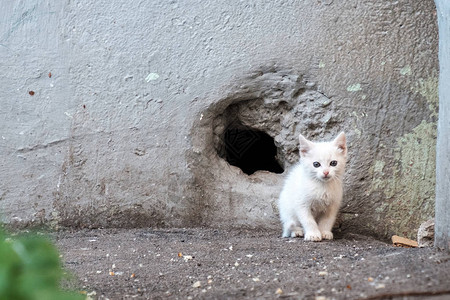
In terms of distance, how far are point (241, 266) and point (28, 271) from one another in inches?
94.9

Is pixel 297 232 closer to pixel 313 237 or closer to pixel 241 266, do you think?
pixel 313 237

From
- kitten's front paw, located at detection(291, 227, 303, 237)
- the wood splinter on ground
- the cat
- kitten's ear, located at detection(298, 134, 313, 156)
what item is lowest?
the wood splinter on ground

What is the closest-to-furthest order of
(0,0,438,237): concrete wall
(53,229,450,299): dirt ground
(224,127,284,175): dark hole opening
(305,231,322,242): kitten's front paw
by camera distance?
(53,229,450,299): dirt ground → (305,231,322,242): kitten's front paw → (0,0,438,237): concrete wall → (224,127,284,175): dark hole opening

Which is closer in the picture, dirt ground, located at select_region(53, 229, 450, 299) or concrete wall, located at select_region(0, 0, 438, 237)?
dirt ground, located at select_region(53, 229, 450, 299)

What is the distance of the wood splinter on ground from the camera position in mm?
4721

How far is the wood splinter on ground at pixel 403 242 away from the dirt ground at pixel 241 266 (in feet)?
0.71

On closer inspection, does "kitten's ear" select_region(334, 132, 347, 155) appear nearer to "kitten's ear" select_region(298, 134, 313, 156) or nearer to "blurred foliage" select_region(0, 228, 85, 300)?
"kitten's ear" select_region(298, 134, 313, 156)

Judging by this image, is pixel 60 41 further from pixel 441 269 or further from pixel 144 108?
pixel 441 269

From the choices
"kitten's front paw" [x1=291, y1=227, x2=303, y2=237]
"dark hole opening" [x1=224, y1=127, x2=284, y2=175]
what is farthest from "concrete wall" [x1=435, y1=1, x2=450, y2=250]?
"dark hole opening" [x1=224, y1=127, x2=284, y2=175]

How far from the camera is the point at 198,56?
17.1 feet

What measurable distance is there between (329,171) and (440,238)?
1160 mm

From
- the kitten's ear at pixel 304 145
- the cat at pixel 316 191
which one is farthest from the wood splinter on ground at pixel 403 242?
the kitten's ear at pixel 304 145

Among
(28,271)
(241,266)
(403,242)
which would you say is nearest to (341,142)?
(403,242)

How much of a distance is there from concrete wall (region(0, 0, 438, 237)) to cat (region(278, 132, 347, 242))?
1.17 feet
